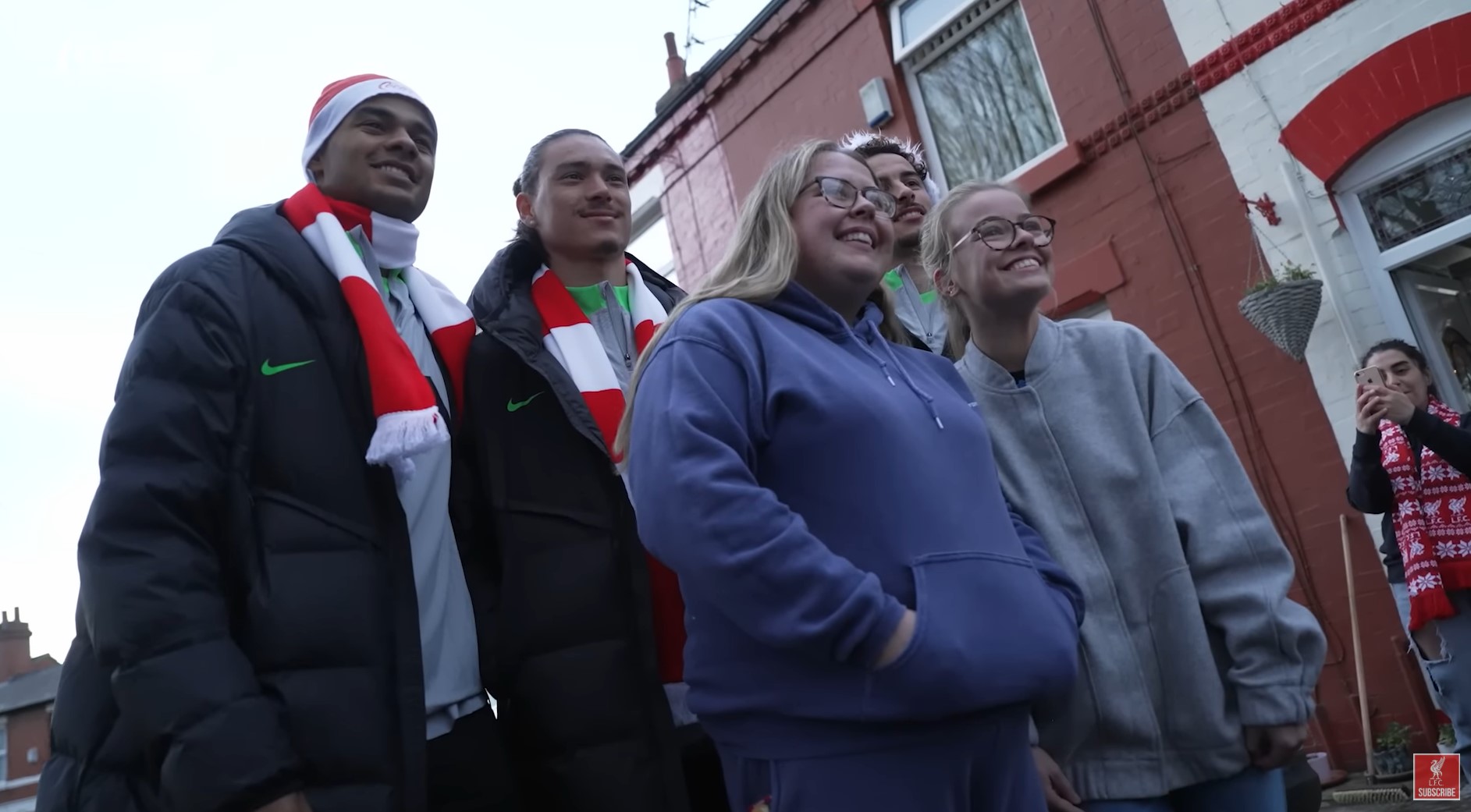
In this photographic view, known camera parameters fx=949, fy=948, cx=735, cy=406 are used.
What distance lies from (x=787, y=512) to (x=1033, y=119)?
21.4 ft

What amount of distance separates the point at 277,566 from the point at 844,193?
1.27 meters

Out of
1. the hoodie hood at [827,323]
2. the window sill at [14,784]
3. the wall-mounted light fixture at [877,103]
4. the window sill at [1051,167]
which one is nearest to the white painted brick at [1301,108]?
the window sill at [1051,167]

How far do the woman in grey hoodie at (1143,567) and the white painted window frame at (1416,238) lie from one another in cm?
418

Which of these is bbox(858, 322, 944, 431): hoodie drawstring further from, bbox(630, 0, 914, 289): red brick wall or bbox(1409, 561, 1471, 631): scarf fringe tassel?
bbox(630, 0, 914, 289): red brick wall

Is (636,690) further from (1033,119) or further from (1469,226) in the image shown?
Answer: (1033,119)

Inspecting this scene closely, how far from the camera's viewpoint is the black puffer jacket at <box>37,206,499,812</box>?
1463 millimetres

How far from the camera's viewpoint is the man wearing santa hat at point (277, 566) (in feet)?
4.84

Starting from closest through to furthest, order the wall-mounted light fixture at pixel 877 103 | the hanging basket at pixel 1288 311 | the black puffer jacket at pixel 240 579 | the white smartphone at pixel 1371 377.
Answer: the black puffer jacket at pixel 240 579 < the white smartphone at pixel 1371 377 < the hanging basket at pixel 1288 311 < the wall-mounted light fixture at pixel 877 103

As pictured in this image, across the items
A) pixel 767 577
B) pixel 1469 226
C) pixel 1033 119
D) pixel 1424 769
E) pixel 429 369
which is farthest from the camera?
pixel 1033 119

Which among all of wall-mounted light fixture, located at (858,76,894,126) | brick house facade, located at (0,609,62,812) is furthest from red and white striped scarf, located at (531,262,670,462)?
brick house facade, located at (0,609,62,812)

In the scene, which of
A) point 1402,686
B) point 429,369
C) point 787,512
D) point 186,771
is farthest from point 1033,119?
point 186,771

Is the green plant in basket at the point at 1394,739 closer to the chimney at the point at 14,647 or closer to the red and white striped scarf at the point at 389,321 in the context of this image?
the red and white striped scarf at the point at 389,321

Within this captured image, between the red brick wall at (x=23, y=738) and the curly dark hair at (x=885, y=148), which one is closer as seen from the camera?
the curly dark hair at (x=885, y=148)

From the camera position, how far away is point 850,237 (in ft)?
6.20
